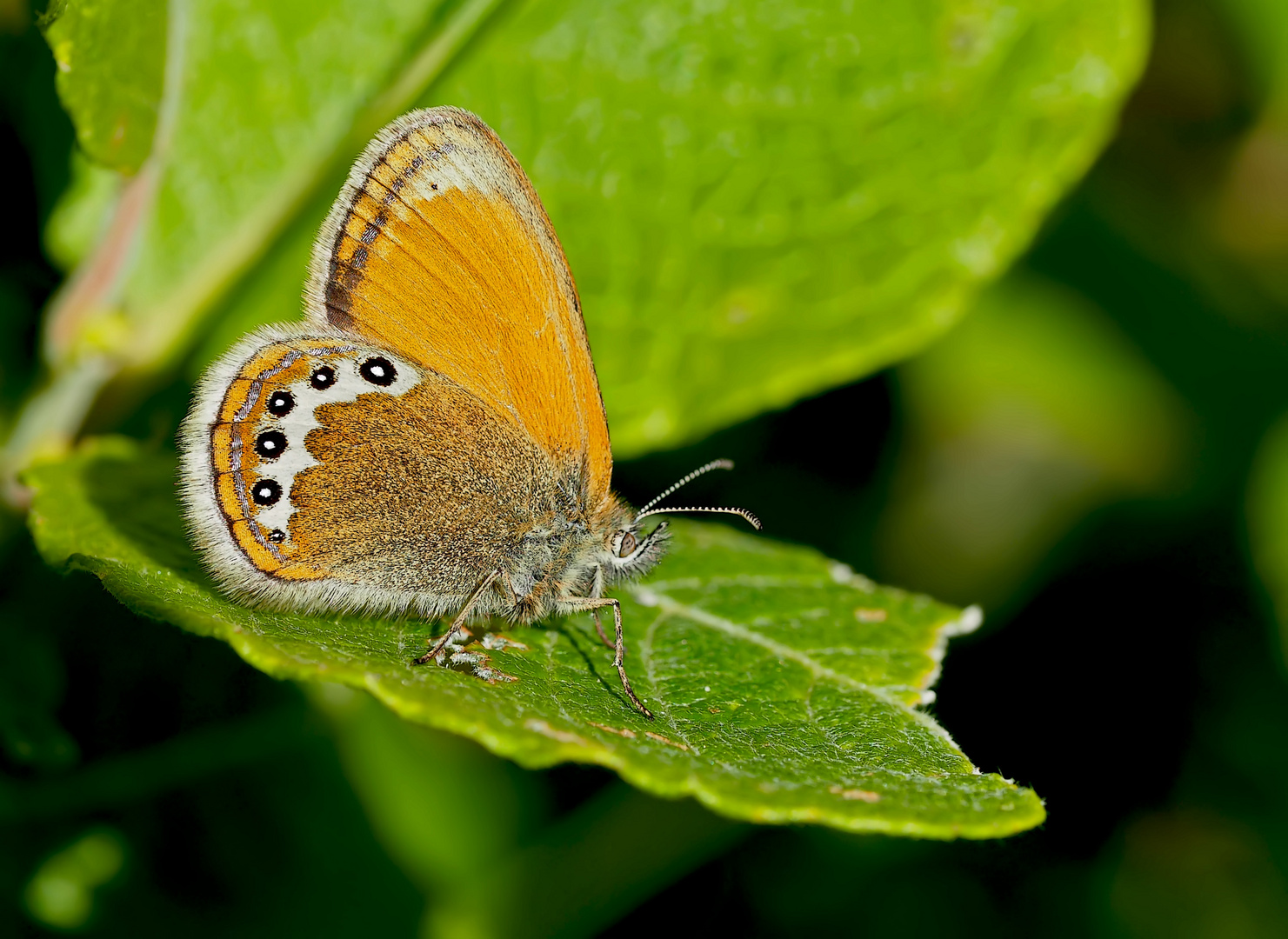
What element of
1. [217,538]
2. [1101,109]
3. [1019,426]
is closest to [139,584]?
[217,538]

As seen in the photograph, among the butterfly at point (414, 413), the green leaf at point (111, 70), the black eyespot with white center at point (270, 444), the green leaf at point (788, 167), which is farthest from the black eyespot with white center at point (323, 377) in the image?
the green leaf at point (788, 167)

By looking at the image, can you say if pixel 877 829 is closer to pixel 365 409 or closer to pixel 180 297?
pixel 365 409

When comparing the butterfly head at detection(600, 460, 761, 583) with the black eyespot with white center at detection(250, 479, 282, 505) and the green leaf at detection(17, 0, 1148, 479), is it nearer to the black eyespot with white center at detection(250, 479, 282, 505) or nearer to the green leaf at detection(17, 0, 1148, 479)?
the green leaf at detection(17, 0, 1148, 479)

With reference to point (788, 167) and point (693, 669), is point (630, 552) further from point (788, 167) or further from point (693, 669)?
point (788, 167)

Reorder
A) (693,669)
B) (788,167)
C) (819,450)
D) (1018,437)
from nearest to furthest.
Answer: (693,669), (788,167), (819,450), (1018,437)

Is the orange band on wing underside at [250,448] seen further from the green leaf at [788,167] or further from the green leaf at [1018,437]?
the green leaf at [1018,437]

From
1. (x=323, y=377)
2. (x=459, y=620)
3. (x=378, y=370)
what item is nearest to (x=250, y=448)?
(x=323, y=377)

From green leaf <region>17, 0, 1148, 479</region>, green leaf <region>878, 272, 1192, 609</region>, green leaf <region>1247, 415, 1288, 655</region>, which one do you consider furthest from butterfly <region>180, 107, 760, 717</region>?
green leaf <region>1247, 415, 1288, 655</region>
